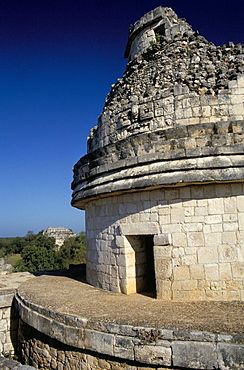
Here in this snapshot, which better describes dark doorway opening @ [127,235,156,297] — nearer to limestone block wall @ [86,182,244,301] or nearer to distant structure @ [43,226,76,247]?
limestone block wall @ [86,182,244,301]

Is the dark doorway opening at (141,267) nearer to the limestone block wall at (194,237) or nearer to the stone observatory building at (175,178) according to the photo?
the stone observatory building at (175,178)

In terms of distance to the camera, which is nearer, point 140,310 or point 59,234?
point 140,310

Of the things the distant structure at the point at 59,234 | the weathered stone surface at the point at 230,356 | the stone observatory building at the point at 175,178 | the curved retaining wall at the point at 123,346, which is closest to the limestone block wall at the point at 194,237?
the stone observatory building at the point at 175,178

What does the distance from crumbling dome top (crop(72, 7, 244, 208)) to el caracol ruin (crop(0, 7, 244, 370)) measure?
0.9 inches

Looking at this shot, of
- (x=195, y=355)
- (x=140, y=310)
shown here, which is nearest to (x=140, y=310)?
(x=140, y=310)

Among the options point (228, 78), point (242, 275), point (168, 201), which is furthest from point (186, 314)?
point (228, 78)

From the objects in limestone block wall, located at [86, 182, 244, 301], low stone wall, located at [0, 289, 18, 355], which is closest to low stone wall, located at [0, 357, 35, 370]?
limestone block wall, located at [86, 182, 244, 301]

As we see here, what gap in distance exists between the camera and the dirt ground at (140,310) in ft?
13.7

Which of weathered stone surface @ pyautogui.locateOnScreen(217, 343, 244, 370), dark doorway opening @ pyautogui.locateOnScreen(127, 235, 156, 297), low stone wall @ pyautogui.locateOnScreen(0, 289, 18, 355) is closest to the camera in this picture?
weathered stone surface @ pyautogui.locateOnScreen(217, 343, 244, 370)

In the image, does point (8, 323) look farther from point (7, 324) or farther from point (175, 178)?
point (175, 178)

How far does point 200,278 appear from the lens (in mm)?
5480

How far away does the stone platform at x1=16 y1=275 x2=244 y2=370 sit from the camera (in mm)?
3803

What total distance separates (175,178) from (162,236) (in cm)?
118

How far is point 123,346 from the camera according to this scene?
13.8 ft
